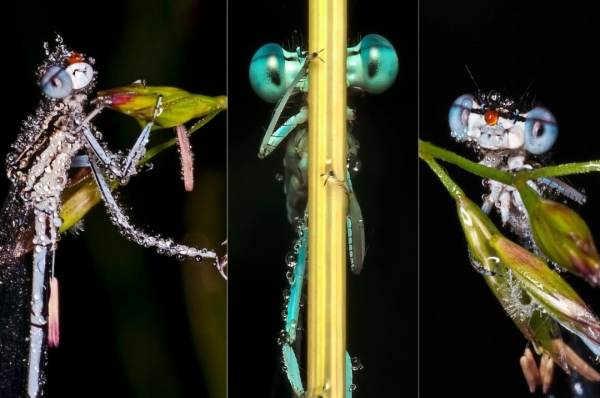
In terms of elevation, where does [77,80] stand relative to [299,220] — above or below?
above

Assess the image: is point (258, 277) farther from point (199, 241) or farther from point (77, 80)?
point (77, 80)

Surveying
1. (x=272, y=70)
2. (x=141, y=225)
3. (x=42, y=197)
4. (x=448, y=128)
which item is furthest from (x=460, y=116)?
(x=42, y=197)

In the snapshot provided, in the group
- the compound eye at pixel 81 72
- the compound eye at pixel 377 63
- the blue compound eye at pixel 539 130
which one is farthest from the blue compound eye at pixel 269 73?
the blue compound eye at pixel 539 130

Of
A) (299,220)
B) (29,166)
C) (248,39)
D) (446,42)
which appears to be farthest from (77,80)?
(446,42)

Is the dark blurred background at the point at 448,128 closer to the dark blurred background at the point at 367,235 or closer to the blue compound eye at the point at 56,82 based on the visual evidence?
the dark blurred background at the point at 367,235

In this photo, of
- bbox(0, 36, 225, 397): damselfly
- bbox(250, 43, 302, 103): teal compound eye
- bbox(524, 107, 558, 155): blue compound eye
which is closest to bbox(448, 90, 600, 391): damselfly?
bbox(524, 107, 558, 155): blue compound eye

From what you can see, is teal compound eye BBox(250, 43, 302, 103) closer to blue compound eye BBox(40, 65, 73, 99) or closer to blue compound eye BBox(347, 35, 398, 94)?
blue compound eye BBox(347, 35, 398, 94)
